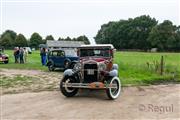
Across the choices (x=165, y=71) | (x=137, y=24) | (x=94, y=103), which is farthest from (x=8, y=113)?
(x=137, y=24)

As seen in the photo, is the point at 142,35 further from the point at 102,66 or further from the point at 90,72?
the point at 90,72

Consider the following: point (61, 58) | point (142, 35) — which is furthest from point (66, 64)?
point (142, 35)

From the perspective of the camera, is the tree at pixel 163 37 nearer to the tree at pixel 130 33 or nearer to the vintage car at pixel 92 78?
the tree at pixel 130 33

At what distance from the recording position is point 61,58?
79.0ft

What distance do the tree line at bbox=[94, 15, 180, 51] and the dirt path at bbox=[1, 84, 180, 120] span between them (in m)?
82.6

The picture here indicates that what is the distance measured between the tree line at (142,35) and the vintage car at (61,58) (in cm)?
7242

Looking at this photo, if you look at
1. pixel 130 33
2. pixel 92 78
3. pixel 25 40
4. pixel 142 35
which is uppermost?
pixel 130 33

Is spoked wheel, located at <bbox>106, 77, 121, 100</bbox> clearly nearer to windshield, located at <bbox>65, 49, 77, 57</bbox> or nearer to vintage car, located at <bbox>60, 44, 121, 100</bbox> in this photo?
vintage car, located at <bbox>60, 44, 121, 100</bbox>

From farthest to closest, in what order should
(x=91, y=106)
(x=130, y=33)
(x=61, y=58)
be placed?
(x=130, y=33)
(x=61, y=58)
(x=91, y=106)

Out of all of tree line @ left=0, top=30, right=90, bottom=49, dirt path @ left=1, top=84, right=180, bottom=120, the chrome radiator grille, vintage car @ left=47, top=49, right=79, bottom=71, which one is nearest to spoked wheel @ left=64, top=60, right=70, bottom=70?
vintage car @ left=47, top=49, right=79, bottom=71

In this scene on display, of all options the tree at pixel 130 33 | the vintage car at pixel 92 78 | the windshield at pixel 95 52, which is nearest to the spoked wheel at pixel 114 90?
the vintage car at pixel 92 78

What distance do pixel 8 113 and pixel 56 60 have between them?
1468 cm

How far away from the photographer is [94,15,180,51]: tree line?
96438 mm

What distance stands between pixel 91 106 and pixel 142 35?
9895 cm
